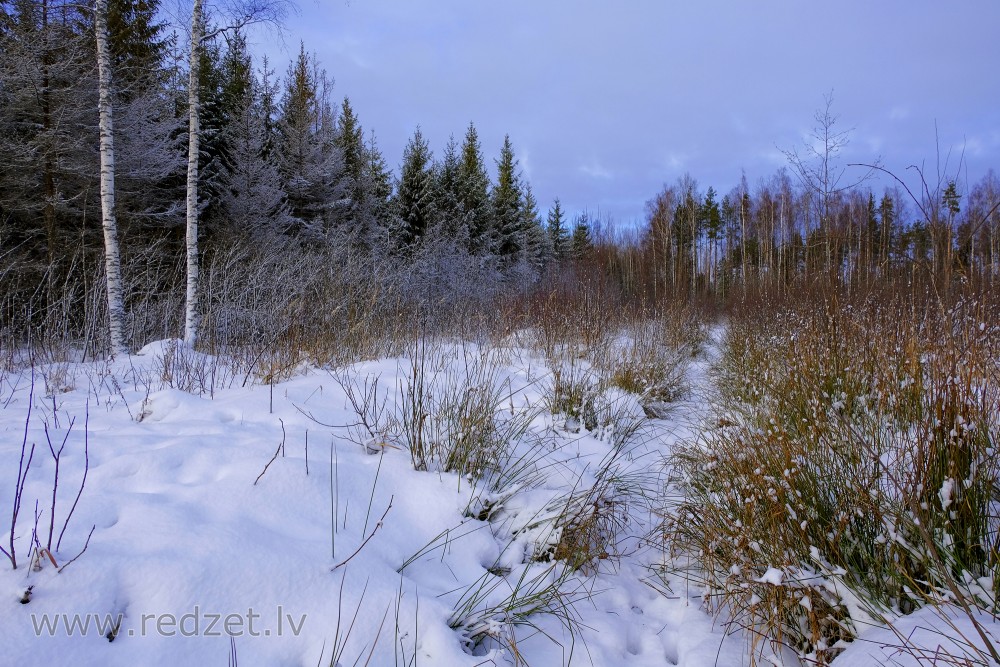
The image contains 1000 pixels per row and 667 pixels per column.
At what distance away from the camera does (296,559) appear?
4.83 ft

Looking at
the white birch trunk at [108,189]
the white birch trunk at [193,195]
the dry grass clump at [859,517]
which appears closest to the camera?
the dry grass clump at [859,517]

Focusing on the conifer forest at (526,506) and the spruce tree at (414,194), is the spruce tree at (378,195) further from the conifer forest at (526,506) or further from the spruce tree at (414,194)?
the conifer forest at (526,506)

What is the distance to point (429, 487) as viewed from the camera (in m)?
2.21

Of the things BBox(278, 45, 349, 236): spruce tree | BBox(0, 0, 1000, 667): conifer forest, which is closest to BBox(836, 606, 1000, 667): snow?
BBox(0, 0, 1000, 667): conifer forest

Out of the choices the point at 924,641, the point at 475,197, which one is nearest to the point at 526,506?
the point at 924,641

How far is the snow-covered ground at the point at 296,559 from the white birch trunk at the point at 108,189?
3725 mm

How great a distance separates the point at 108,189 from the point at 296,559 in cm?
742

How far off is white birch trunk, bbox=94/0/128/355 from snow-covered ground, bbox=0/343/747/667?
3.72 m

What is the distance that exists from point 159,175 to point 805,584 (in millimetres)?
12889

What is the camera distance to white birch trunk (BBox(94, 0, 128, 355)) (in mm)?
6023

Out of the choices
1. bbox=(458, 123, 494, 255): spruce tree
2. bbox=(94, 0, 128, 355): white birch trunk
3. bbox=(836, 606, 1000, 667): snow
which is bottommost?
bbox=(836, 606, 1000, 667): snow

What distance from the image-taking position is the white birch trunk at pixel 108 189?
237 inches

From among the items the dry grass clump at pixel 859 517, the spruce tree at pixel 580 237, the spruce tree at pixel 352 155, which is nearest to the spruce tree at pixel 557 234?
the spruce tree at pixel 580 237

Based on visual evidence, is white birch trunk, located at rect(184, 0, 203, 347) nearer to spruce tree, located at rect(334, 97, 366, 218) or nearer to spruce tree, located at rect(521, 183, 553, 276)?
spruce tree, located at rect(334, 97, 366, 218)
